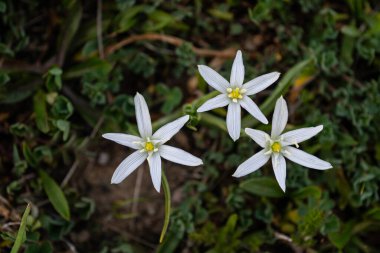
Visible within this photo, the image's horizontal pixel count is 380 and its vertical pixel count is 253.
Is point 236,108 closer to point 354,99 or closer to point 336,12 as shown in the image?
point 354,99

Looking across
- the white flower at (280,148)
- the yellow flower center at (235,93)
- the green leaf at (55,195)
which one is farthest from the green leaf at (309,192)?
the green leaf at (55,195)

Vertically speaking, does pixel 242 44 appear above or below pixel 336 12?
below

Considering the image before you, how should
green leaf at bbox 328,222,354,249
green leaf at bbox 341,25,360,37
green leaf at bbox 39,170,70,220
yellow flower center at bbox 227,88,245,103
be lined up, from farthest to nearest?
1. green leaf at bbox 341,25,360,37
2. green leaf at bbox 328,222,354,249
3. green leaf at bbox 39,170,70,220
4. yellow flower center at bbox 227,88,245,103

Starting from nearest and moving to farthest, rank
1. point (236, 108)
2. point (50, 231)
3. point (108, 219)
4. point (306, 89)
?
1. point (236, 108)
2. point (50, 231)
3. point (108, 219)
4. point (306, 89)

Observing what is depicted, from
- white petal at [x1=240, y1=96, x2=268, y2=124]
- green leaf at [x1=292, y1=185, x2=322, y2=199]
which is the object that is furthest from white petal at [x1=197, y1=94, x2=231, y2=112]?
green leaf at [x1=292, y1=185, x2=322, y2=199]

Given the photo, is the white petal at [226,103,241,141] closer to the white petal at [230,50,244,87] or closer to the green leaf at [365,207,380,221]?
the white petal at [230,50,244,87]

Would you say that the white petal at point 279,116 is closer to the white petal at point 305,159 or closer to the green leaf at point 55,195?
the white petal at point 305,159

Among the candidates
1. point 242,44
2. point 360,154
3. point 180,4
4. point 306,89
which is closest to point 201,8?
point 180,4
